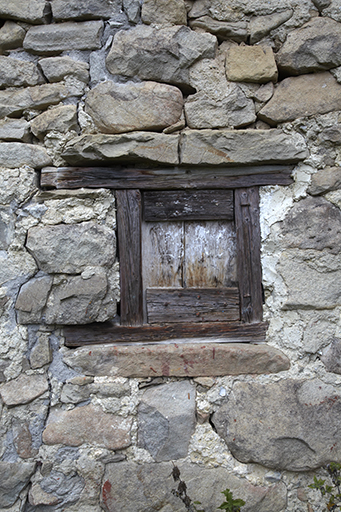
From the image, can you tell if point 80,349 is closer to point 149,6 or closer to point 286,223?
point 286,223

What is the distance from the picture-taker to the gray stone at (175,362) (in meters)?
1.78

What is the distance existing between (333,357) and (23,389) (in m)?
1.60

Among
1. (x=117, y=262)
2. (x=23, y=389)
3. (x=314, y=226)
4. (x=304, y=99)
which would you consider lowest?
(x=23, y=389)

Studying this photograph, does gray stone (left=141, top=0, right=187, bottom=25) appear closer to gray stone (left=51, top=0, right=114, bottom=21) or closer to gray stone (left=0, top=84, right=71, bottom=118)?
gray stone (left=51, top=0, right=114, bottom=21)

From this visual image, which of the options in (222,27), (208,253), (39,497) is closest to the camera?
(39,497)

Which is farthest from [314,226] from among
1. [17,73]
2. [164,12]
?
[17,73]

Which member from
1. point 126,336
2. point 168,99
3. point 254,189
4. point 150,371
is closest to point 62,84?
point 168,99

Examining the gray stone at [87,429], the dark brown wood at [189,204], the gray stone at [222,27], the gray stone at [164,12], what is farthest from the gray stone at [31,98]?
the gray stone at [87,429]

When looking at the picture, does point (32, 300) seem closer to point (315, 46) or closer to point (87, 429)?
point (87, 429)

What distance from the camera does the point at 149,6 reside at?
70.5 inches

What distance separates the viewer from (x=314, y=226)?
179 cm

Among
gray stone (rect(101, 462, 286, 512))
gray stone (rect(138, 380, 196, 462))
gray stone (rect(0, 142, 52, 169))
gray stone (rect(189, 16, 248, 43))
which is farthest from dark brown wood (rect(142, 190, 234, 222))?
gray stone (rect(101, 462, 286, 512))

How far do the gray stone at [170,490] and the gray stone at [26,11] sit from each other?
7.78 feet

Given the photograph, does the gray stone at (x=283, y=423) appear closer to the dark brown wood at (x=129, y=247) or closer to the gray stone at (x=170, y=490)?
the gray stone at (x=170, y=490)
